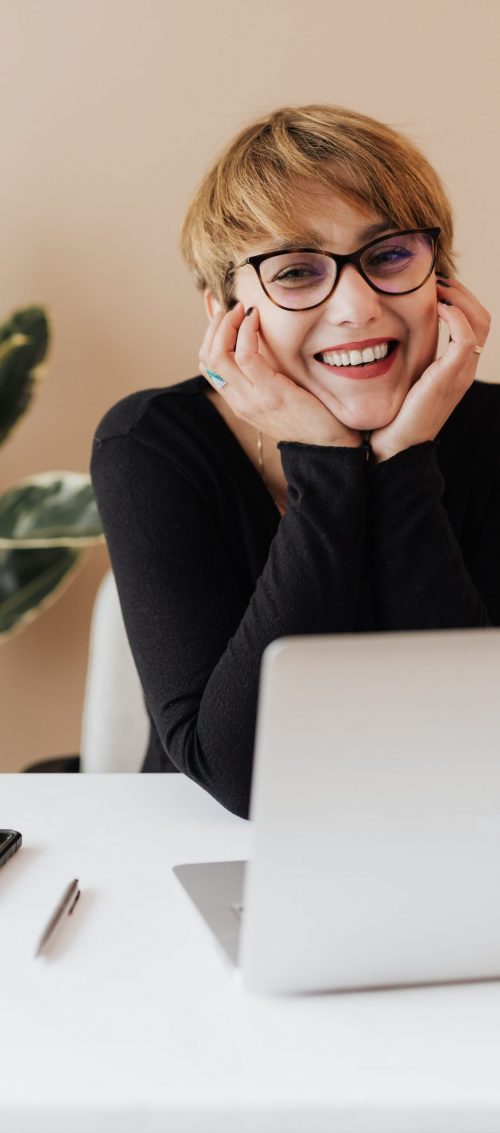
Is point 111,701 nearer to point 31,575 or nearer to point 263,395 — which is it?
point 263,395

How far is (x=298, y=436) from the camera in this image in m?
1.22

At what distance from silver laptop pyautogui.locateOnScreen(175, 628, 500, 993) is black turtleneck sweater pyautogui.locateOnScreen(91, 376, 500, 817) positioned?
1.20 feet

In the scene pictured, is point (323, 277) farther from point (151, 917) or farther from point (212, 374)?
point (151, 917)

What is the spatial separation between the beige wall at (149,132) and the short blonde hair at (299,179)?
110cm

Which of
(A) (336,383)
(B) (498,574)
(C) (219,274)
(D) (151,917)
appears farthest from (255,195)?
(D) (151,917)

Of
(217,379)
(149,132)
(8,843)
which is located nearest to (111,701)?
(217,379)

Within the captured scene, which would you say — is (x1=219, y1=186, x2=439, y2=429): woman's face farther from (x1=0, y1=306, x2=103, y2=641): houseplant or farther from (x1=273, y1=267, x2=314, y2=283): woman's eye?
(x1=0, y1=306, x2=103, y2=641): houseplant

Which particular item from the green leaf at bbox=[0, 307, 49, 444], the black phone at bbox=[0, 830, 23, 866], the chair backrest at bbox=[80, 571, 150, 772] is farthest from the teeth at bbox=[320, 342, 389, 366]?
the green leaf at bbox=[0, 307, 49, 444]

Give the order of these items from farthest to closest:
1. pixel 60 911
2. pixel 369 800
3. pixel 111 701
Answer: pixel 111 701 → pixel 60 911 → pixel 369 800

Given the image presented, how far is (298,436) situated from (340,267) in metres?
0.19

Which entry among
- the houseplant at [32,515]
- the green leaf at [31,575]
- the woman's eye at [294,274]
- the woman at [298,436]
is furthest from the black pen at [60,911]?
the green leaf at [31,575]

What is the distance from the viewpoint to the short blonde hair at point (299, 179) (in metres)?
1.22

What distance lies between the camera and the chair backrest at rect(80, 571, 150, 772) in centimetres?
144

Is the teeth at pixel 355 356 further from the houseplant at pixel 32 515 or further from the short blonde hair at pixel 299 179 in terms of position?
the houseplant at pixel 32 515
